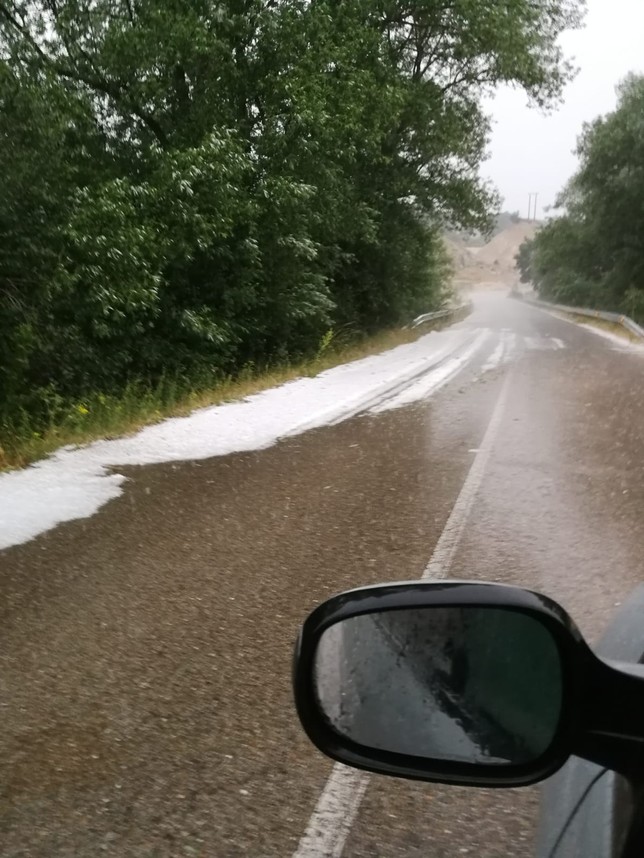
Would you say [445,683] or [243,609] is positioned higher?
[445,683]

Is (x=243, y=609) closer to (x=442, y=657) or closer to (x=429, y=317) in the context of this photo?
(x=442, y=657)

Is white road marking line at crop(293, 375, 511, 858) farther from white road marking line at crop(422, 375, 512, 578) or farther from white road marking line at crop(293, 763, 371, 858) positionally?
white road marking line at crop(422, 375, 512, 578)

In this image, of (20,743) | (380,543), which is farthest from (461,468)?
(20,743)

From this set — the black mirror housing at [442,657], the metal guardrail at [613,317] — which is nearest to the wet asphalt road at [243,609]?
the black mirror housing at [442,657]

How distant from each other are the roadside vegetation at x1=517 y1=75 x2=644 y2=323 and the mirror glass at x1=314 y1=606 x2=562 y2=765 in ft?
126

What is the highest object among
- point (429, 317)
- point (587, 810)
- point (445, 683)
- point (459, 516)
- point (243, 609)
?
point (445, 683)

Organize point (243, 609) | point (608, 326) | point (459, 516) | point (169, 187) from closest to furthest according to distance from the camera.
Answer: point (243, 609), point (459, 516), point (169, 187), point (608, 326)

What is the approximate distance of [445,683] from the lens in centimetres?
148

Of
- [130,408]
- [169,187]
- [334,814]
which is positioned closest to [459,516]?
[334,814]

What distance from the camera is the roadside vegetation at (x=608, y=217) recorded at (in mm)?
37406

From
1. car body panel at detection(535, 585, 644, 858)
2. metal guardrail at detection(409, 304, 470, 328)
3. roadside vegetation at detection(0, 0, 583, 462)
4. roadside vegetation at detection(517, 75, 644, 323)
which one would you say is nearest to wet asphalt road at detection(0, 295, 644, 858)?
car body panel at detection(535, 585, 644, 858)

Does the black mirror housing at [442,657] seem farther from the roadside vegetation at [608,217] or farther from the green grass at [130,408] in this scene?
the roadside vegetation at [608,217]

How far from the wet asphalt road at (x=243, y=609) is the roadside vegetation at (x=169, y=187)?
10.6 ft

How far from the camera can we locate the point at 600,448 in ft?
30.5
